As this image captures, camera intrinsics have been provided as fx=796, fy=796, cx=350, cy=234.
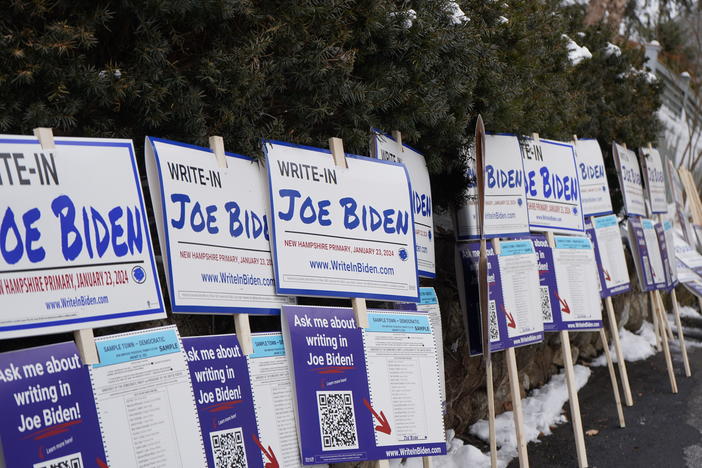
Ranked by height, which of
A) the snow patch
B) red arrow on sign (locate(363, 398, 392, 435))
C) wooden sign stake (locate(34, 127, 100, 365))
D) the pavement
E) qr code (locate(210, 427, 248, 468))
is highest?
the snow patch

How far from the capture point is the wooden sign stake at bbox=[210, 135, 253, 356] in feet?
10.4

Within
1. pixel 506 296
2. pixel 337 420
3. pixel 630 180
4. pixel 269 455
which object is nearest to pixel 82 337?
pixel 269 455

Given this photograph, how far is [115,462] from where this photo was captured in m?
2.60

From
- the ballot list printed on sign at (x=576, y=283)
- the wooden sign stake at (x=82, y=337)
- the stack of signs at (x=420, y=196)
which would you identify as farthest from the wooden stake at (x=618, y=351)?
the wooden sign stake at (x=82, y=337)

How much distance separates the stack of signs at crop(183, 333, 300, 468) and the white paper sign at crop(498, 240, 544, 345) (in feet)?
6.86

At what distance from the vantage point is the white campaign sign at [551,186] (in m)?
5.55

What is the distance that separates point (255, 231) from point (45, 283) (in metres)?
0.98

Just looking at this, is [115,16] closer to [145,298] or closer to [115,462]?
[145,298]

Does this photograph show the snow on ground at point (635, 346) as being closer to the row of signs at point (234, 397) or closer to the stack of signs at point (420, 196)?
the stack of signs at point (420, 196)

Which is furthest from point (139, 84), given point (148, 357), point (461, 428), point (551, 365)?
point (551, 365)

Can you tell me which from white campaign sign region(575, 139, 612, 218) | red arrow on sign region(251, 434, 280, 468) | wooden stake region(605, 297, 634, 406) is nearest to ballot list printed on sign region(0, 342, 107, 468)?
red arrow on sign region(251, 434, 280, 468)

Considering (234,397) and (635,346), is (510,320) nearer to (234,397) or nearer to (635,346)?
(234,397)

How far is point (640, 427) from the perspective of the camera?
637 cm

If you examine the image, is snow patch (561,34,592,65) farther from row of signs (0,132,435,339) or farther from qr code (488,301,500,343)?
row of signs (0,132,435,339)
